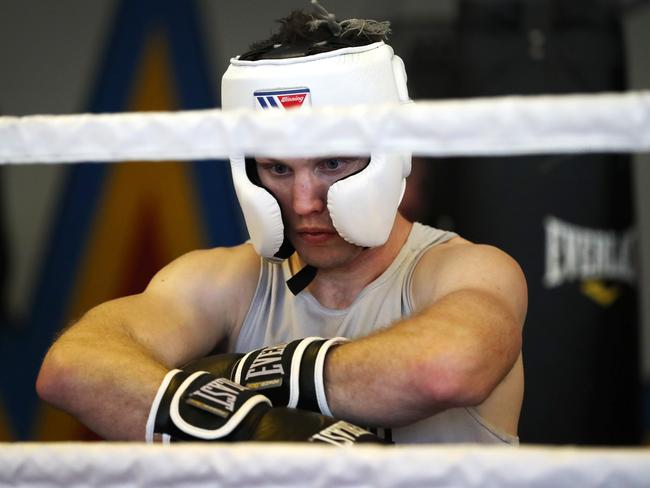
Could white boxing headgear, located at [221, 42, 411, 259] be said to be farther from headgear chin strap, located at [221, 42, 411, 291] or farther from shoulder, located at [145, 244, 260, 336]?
shoulder, located at [145, 244, 260, 336]

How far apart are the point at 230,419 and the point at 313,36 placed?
765mm

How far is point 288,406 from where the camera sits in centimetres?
123

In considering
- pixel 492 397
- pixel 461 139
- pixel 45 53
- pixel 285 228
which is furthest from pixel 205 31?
pixel 461 139

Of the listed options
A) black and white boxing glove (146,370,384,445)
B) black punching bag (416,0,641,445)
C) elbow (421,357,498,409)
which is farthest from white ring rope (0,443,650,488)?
black punching bag (416,0,641,445)

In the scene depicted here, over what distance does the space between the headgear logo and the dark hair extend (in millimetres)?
76

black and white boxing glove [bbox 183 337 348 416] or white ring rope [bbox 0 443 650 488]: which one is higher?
white ring rope [bbox 0 443 650 488]

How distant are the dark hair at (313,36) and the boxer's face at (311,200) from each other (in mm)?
190

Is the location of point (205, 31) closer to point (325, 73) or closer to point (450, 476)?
point (325, 73)

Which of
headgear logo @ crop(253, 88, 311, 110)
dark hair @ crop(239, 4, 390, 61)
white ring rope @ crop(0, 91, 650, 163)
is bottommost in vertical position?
headgear logo @ crop(253, 88, 311, 110)

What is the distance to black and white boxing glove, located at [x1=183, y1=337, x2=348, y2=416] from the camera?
1234mm

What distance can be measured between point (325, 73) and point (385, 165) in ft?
0.60

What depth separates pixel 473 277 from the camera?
56.7 inches

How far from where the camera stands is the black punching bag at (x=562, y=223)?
9.20 feet

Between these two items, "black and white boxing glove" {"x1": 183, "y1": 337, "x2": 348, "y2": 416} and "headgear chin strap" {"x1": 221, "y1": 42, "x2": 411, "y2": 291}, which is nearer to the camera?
"black and white boxing glove" {"x1": 183, "y1": 337, "x2": 348, "y2": 416}
